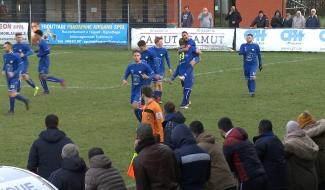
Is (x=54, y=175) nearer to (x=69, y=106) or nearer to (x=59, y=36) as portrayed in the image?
Answer: (x=69, y=106)

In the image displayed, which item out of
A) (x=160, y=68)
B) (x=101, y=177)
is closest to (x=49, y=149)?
(x=101, y=177)

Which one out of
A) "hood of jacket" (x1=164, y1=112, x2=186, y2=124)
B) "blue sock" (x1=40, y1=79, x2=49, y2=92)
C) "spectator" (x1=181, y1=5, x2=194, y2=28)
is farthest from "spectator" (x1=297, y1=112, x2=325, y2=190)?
"spectator" (x1=181, y1=5, x2=194, y2=28)

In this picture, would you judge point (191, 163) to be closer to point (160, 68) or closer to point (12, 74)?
point (12, 74)

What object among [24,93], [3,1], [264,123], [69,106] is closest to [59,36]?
[3,1]

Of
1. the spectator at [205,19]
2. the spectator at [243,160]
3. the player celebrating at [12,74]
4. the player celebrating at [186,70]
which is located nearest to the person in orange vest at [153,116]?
the spectator at [243,160]

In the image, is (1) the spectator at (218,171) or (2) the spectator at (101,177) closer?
(2) the spectator at (101,177)

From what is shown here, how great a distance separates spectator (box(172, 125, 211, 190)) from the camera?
1032 centimetres

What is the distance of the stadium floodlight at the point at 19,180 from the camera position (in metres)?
6.72

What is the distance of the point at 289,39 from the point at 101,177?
29.0 metres

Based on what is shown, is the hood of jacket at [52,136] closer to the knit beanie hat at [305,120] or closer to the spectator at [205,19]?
the knit beanie hat at [305,120]

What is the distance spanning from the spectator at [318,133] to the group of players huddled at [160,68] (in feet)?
24.3

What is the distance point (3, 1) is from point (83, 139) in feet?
105

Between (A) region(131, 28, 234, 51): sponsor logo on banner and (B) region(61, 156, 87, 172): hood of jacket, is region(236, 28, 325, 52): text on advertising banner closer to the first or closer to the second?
(A) region(131, 28, 234, 51): sponsor logo on banner

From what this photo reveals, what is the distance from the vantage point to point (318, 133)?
12117 millimetres
